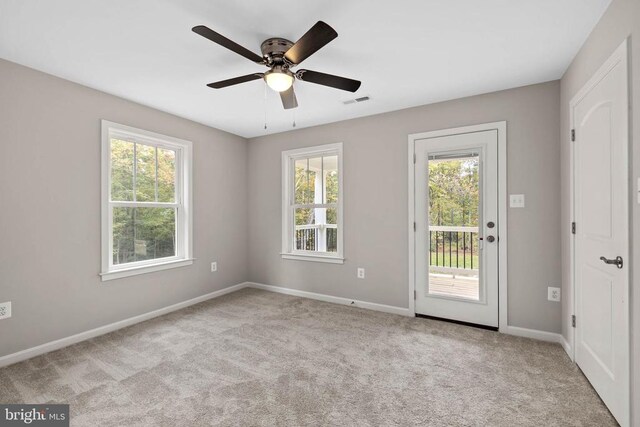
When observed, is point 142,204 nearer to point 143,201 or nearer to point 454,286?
point 143,201

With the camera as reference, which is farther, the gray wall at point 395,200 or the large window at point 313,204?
the large window at point 313,204

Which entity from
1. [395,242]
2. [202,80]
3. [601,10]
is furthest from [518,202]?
[202,80]

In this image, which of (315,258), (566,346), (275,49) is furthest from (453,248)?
(275,49)

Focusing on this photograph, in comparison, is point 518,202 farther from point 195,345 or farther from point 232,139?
point 232,139

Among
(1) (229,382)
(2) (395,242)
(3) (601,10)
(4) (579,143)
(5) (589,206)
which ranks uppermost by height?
(3) (601,10)

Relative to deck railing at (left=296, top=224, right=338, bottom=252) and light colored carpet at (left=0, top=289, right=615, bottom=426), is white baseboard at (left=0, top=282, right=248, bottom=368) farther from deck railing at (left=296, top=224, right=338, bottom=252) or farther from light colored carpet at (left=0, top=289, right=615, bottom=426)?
deck railing at (left=296, top=224, right=338, bottom=252)

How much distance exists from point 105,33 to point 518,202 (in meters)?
3.76

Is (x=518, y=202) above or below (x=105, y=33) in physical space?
below

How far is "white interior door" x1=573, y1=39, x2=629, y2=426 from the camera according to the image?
166cm

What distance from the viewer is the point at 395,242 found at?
3.61m

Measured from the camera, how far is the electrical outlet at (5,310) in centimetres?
237

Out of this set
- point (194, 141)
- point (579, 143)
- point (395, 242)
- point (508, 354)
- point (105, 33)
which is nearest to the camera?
point (105, 33)

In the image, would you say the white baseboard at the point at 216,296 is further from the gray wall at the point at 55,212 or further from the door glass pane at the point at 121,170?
the door glass pane at the point at 121,170

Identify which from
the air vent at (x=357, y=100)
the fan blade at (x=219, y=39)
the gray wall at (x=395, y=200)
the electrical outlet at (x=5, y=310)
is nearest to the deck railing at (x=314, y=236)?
the gray wall at (x=395, y=200)
